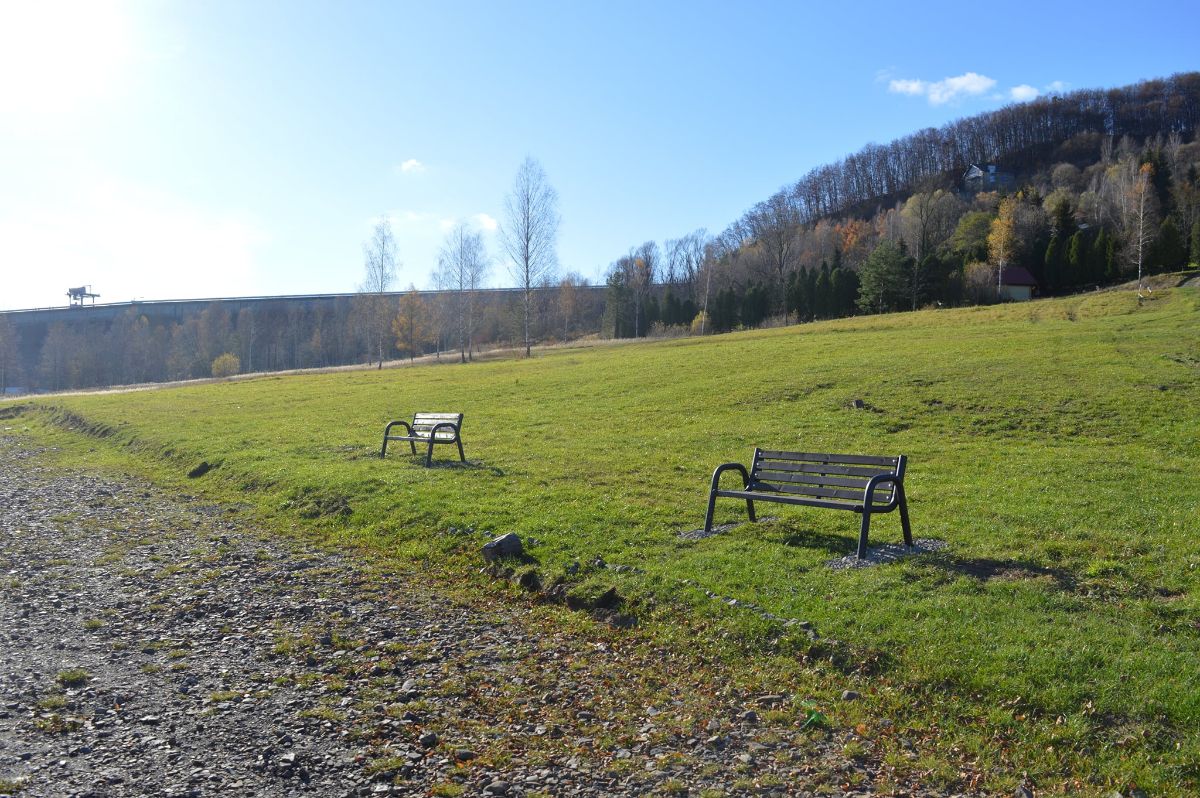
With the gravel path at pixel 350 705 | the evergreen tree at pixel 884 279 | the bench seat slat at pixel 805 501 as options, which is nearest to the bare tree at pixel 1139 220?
the evergreen tree at pixel 884 279

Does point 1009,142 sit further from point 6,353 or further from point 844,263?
point 6,353

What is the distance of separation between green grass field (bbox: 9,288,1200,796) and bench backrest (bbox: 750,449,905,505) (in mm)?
588

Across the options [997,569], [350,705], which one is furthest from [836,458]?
[350,705]

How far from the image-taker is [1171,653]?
5.91m

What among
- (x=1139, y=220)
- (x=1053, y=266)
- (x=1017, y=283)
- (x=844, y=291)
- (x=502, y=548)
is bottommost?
(x=502, y=548)

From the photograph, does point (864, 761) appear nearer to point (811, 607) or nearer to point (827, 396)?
point (811, 607)

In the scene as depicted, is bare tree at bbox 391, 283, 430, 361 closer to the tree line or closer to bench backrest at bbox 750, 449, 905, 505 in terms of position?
the tree line

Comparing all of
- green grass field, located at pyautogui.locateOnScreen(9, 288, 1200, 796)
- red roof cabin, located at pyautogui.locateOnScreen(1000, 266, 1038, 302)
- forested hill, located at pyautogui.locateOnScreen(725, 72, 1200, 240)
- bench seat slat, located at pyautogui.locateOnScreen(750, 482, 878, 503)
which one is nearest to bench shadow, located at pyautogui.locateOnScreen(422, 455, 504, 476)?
green grass field, located at pyautogui.locateOnScreen(9, 288, 1200, 796)

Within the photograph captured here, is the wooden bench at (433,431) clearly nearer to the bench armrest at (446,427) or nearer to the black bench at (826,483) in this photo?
the bench armrest at (446,427)

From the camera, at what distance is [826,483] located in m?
9.89

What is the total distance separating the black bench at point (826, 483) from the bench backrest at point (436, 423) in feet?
26.3

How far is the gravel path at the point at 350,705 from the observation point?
192 inches

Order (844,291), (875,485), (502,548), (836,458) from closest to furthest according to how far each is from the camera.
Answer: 1. (875,485)
2. (502,548)
3. (836,458)
4. (844,291)

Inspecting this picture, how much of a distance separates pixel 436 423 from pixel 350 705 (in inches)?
466
